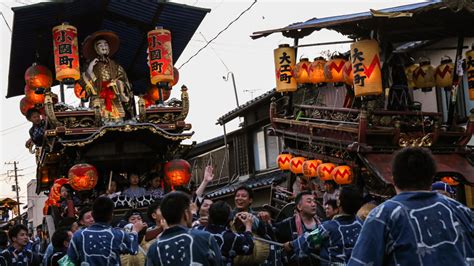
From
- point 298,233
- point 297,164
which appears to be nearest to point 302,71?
point 297,164

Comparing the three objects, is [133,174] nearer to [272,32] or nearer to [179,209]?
[272,32]

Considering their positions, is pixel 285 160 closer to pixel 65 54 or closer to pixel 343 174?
pixel 343 174

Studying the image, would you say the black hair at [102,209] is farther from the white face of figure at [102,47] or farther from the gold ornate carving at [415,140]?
the white face of figure at [102,47]

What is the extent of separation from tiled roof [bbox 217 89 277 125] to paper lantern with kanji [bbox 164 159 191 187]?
8524mm

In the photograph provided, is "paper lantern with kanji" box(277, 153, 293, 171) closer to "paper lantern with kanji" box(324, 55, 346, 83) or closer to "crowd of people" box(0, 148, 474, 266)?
"paper lantern with kanji" box(324, 55, 346, 83)

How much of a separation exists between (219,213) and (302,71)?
10646 mm

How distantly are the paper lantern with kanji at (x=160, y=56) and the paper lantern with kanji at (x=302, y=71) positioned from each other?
326 centimetres

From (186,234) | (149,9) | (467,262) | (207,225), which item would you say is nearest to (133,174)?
(149,9)

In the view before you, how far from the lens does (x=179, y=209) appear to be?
6.57 m

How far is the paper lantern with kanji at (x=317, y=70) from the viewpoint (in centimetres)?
1852

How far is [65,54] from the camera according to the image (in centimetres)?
1766

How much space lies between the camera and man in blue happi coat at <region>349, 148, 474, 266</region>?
4.79m

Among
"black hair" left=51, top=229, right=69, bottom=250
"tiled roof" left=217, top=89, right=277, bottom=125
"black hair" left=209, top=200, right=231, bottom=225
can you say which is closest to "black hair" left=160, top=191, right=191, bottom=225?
"black hair" left=209, top=200, right=231, bottom=225

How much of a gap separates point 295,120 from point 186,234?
1404 centimetres
